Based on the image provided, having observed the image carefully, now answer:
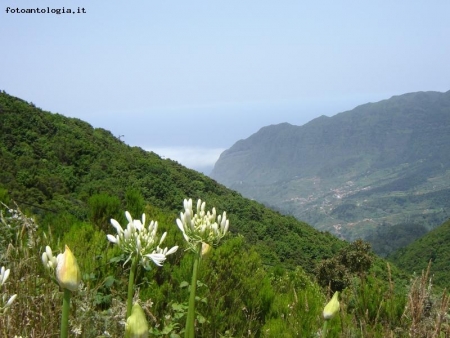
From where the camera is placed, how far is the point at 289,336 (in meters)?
2.36

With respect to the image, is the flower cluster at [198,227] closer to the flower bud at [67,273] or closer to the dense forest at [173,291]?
the dense forest at [173,291]

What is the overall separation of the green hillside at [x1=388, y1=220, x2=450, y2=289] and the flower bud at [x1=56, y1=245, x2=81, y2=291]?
5795cm

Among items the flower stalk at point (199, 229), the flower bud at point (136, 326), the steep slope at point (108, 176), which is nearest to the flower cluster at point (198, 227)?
the flower stalk at point (199, 229)

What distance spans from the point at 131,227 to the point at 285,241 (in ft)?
105

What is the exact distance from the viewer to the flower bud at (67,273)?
1153mm

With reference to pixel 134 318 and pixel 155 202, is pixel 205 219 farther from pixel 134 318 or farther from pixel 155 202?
pixel 155 202

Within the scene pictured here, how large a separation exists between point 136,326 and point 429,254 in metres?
65.9

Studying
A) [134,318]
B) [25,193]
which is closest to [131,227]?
[134,318]

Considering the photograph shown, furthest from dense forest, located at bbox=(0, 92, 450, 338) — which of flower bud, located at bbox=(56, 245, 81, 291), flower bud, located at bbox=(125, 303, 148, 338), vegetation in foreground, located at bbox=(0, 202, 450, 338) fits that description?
flower bud, located at bbox=(125, 303, 148, 338)

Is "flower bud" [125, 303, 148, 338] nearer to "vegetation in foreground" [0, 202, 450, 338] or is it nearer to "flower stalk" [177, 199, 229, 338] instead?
"flower stalk" [177, 199, 229, 338]

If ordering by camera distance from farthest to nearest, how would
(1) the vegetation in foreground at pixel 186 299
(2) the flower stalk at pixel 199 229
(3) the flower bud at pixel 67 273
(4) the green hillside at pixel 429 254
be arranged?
1. (4) the green hillside at pixel 429 254
2. (1) the vegetation in foreground at pixel 186 299
3. (2) the flower stalk at pixel 199 229
4. (3) the flower bud at pixel 67 273

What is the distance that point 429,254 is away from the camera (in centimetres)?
6031

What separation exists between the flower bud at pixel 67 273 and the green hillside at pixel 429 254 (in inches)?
2282

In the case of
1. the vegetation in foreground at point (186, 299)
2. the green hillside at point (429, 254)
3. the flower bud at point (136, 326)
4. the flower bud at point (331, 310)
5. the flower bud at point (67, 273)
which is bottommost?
the green hillside at point (429, 254)
